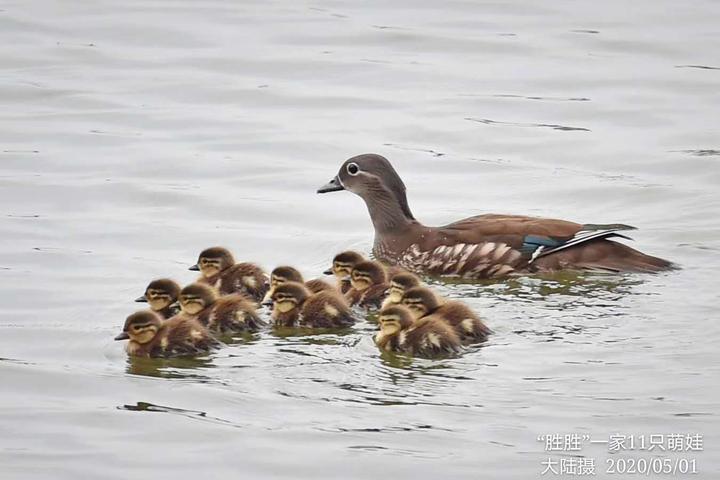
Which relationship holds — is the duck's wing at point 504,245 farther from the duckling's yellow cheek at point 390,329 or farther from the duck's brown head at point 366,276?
the duckling's yellow cheek at point 390,329

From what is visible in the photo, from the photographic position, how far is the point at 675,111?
668 inches

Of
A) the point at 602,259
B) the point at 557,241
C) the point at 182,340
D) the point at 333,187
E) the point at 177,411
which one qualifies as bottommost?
the point at 177,411

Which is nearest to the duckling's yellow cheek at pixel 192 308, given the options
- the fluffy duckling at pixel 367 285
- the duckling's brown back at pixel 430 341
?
the fluffy duckling at pixel 367 285

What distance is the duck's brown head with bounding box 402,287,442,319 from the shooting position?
10.6 meters

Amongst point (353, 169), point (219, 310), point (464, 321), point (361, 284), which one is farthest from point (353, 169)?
point (464, 321)

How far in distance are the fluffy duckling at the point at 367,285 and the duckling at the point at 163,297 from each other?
111 cm

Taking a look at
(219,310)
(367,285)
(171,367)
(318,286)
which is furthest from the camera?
(367,285)

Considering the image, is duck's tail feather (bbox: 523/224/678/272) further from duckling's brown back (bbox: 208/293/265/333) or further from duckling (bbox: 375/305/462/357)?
duckling's brown back (bbox: 208/293/265/333)

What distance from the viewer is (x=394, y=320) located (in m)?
10.3

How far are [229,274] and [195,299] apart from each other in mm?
852

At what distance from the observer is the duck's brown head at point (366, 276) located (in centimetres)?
1151

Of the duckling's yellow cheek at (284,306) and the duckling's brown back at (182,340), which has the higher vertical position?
the duckling's yellow cheek at (284,306)

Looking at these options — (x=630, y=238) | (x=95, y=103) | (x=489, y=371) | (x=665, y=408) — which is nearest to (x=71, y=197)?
(x=95, y=103)

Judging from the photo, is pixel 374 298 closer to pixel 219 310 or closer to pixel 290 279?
pixel 290 279
